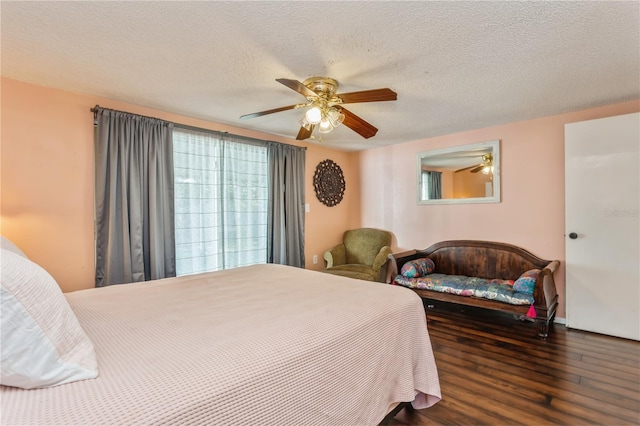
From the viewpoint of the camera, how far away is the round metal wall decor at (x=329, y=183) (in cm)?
462

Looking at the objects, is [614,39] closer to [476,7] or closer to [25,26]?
[476,7]

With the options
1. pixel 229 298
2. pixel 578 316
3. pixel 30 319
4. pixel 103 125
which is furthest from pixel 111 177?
pixel 578 316

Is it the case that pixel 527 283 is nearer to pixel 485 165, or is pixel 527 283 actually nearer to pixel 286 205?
pixel 485 165

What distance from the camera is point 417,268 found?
150 inches

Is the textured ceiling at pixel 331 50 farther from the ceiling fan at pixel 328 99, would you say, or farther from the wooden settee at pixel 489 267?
the wooden settee at pixel 489 267

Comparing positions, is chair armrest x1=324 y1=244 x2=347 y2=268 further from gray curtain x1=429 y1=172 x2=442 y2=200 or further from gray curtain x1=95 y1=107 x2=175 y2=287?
gray curtain x1=95 y1=107 x2=175 y2=287

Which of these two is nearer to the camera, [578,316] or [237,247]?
[578,316]

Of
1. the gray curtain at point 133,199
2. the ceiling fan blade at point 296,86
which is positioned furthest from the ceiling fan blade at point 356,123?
the gray curtain at point 133,199

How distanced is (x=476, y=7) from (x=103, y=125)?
2936mm

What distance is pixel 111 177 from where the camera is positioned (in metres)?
2.72

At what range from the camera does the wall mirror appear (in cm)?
376

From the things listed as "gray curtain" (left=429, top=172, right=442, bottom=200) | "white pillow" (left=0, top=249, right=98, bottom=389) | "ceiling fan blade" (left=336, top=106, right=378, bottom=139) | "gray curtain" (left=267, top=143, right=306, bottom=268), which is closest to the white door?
"gray curtain" (left=429, top=172, right=442, bottom=200)

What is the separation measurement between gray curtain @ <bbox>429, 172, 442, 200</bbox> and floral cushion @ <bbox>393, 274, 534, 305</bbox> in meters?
1.10

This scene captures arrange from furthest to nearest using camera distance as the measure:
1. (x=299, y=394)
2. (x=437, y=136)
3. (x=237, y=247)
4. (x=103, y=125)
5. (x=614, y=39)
Result: 1. (x=437, y=136)
2. (x=237, y=247)
3. (x=103, y=125)
4. (x=614, y=39)
5. (x=299, y=394)
